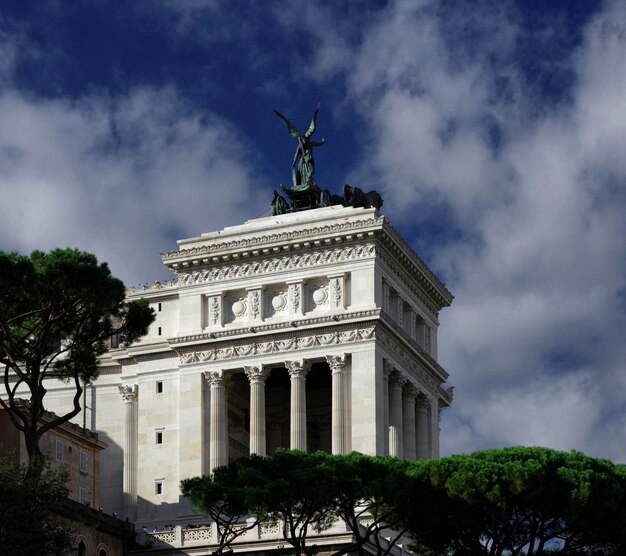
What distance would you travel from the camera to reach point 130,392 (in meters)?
122

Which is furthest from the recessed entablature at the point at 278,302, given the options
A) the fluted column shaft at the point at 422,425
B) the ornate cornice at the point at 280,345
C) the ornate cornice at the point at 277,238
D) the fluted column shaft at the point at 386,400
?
the fluted column shaft at the point at 422,425

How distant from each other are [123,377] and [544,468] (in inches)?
1832

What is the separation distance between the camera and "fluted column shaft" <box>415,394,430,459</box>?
121m

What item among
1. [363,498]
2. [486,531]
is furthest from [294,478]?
[486,531]

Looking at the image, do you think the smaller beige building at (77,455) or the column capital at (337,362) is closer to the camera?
the smaller beige building at (77,455)

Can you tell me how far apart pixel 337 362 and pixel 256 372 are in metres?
5.99

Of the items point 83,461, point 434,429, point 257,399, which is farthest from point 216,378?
point 434,429

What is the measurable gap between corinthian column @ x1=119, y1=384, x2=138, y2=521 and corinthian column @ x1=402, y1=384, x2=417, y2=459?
18826 millimetres

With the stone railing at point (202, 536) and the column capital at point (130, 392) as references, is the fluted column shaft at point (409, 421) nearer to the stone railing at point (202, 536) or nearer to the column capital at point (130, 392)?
the column capital at point (130, 392)

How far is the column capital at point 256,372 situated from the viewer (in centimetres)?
11494

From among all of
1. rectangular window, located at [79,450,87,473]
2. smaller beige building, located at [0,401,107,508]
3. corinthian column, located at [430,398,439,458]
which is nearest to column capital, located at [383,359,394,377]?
corinthian column, located at [430,398,439,458]

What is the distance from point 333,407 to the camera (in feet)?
369

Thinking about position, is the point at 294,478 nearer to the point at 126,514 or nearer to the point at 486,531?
the point at 486,531

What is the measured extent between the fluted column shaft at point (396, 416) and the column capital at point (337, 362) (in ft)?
17.3
